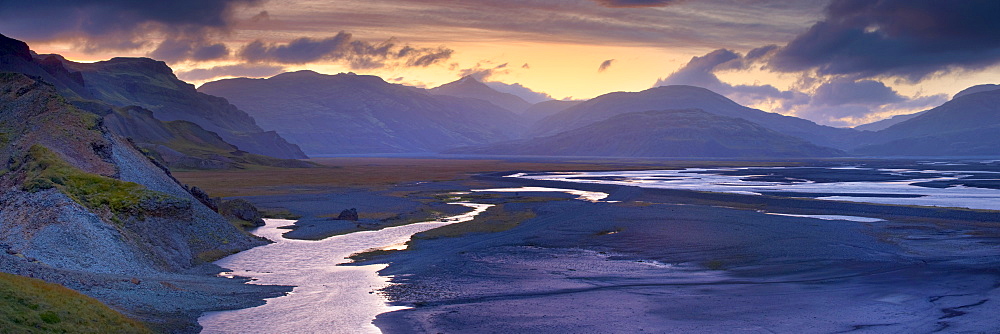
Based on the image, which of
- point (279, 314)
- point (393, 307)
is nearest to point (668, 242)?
point (393, 307)

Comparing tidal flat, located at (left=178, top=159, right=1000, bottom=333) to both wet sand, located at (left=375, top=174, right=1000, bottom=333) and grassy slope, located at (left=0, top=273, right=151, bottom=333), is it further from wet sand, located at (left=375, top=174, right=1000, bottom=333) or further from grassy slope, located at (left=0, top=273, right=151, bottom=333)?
grassy slope, located at (left=0, top=273, right=151, bottom=333)

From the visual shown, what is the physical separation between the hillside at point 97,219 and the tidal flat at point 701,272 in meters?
8.07

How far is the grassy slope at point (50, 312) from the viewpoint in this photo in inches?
680

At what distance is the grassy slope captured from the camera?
17281 mm

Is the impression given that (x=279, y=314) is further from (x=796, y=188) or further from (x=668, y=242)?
(x=796, y=188)

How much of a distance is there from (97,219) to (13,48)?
171228 mm

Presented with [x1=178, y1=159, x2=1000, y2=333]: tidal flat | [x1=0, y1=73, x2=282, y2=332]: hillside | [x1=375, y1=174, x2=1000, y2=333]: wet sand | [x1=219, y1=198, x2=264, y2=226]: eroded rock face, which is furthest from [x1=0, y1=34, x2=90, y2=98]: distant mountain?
[x1=375, y1=174, x2=1000, y2=333]: wet sand

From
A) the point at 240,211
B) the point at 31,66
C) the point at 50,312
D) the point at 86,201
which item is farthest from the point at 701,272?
the point at 31,66

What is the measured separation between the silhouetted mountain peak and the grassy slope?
180197 millimetres

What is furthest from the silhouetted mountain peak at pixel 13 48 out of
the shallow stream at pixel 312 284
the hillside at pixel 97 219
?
the shallow stream at pixel 312 284

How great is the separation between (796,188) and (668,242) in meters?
54.2

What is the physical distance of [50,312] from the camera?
18.2m

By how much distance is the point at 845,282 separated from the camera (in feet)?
99.5

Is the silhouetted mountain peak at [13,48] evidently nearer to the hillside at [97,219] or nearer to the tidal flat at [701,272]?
the hillside at [97,219]
